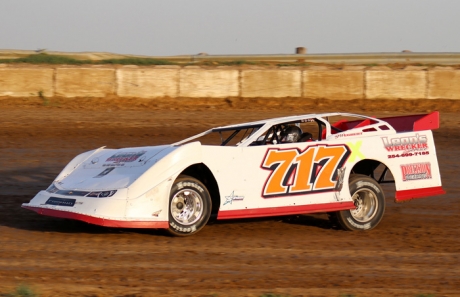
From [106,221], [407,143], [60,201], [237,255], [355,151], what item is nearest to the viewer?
[237,255]

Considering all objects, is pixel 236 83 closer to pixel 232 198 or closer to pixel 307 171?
pixel 307 171

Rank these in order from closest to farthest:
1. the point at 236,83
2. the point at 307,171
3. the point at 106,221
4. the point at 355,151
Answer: the point at 106,221, the point at 307,171, the point at 355,151, the point at 236,83

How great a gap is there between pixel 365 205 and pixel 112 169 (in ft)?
9.53

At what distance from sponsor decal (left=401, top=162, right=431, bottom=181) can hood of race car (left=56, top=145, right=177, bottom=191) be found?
2805 mm

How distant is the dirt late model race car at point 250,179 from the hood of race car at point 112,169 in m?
0.01

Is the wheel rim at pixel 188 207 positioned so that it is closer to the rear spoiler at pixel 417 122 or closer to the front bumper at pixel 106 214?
the front bumper at pixel 106 214

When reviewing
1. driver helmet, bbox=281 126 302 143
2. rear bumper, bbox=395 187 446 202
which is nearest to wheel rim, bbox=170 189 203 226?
driver helmet, bbox=281 126 302 143

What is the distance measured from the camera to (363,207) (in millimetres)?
8391

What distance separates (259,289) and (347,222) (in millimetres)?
2778

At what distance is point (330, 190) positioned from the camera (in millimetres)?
8086

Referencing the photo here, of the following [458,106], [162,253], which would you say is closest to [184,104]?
[458,106]

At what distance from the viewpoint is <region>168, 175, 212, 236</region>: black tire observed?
7.43 metres

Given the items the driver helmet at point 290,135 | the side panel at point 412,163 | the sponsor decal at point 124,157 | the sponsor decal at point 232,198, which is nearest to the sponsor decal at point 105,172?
the sponsor decal at point 124,157

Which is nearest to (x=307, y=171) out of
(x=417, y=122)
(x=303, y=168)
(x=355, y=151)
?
(x=303, y=168)
